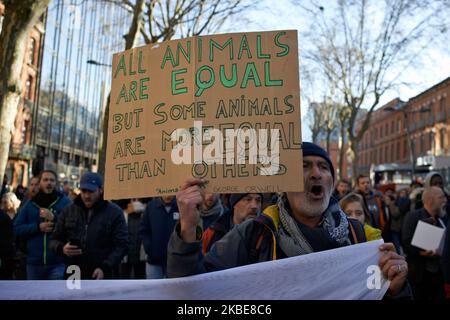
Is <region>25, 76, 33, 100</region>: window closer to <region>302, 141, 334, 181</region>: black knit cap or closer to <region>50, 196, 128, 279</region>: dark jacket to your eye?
<region>50, 196, 128, 279</region>: dark jacket

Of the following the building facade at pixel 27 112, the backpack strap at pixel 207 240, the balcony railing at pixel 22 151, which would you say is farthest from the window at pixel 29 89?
the backpack strap at pixel 207 240

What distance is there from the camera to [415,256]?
211 inches

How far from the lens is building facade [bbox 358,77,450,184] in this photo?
1257 inches

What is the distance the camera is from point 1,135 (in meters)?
6.02

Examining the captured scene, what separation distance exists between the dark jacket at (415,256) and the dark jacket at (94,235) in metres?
3.23

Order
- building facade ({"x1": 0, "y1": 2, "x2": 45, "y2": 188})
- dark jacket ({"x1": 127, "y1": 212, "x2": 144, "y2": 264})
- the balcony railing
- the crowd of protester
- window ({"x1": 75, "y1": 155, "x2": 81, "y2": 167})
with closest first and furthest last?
the crowd of protester < dark jacket ({"x1": 127, "y1": 212, "x2": 144, "y2": 264}) < the balcony railing < building facade ({"x1": 0, "y1": 2, "x2": 45, "y2": 188}) < window ({"x1": 75, "y1": 155, "x2": 81, "y2": 167})

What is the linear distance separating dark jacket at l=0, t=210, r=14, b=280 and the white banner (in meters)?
2.05

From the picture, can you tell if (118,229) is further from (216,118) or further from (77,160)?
(77,160)

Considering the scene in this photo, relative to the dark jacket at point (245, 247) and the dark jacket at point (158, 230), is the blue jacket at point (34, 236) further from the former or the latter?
the dark jacket at point (245, 247)

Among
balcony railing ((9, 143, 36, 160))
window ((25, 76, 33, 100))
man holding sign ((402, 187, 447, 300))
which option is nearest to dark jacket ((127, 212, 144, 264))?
man holding sign ((402, 187, 447, 300))

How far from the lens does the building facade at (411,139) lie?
105ft

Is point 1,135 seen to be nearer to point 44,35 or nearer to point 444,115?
point 44,35

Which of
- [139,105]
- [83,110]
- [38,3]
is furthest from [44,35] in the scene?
[139,105]
